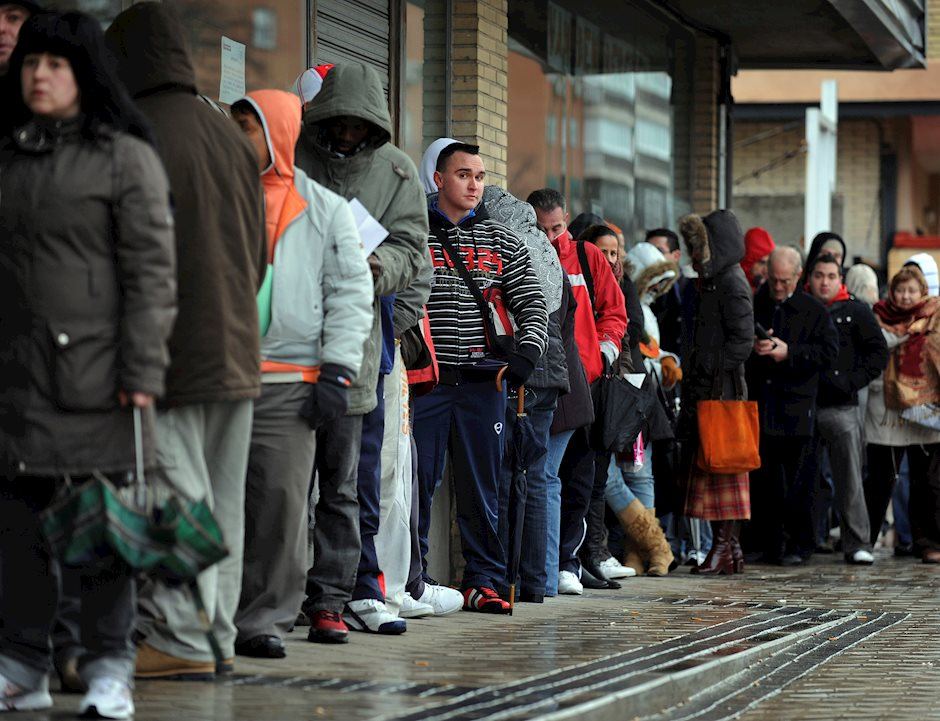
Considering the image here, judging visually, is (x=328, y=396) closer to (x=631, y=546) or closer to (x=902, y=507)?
(x=631, y=546)

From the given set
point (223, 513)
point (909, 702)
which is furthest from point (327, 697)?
point (909, 702)

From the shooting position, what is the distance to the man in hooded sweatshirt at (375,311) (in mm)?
7609

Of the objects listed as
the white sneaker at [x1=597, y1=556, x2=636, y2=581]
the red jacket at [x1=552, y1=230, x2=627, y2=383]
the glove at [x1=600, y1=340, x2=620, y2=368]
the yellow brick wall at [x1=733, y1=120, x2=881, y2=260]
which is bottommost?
the white sneaker at [x1=597, y1=556, x2=636, y2=581]

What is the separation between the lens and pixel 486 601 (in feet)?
30.4

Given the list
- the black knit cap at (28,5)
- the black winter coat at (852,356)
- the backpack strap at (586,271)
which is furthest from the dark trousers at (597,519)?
the black knit cap at (28,5)

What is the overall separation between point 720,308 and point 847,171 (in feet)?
71.3

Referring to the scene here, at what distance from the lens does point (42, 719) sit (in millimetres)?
5582

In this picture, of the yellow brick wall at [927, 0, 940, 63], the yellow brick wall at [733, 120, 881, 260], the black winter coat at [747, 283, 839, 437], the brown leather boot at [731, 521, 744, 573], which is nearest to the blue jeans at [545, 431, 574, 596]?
the brown leather boot at [731, 521, 744, 573]

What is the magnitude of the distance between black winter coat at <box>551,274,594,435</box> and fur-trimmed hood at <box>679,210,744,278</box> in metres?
2.19

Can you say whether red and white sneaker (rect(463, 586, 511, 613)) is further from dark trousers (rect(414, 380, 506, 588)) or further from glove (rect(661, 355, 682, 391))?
glove (rect(661, 355, 682, 391))

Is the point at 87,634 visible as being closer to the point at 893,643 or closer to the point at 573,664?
the point at 573,664

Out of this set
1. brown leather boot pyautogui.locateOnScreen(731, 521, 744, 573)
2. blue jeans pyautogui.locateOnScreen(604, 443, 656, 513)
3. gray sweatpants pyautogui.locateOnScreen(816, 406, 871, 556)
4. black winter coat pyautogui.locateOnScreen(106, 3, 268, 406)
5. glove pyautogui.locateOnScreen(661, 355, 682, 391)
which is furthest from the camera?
gray sweatpants pyautogui.locateOnScreen(816, 406, 871, 556)

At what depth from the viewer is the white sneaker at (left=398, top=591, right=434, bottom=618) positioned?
8.77m

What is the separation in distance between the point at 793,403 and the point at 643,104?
177 inches
